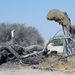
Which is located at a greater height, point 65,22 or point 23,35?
point 65,22

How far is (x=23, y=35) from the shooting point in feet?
100

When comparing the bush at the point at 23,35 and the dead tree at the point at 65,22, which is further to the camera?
the bush at the point at 23,35

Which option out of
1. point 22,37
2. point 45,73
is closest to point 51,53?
point 45,73

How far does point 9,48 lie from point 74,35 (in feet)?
16.5

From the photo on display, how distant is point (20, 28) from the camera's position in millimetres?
34156

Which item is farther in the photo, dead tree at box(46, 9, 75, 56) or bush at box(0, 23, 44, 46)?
bush at box(0, 23, 44, 46)

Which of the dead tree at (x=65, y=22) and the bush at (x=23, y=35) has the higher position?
the dead tree at (x=65, y=22)

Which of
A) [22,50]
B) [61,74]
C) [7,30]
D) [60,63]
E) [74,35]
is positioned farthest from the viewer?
[7,30]

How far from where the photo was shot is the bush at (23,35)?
1121 inches

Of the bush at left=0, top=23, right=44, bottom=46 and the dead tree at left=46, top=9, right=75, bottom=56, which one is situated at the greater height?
the dead tree at left=46, top=9, right=75, bottom=56

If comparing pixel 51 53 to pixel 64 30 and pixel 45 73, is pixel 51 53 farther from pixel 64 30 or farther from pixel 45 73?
pixel 45 73

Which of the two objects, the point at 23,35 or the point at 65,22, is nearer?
the point at 65,22

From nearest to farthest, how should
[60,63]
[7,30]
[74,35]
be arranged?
[60,63] < [74,35] < [7,30]

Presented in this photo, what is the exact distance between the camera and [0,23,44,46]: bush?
93.4 feet
